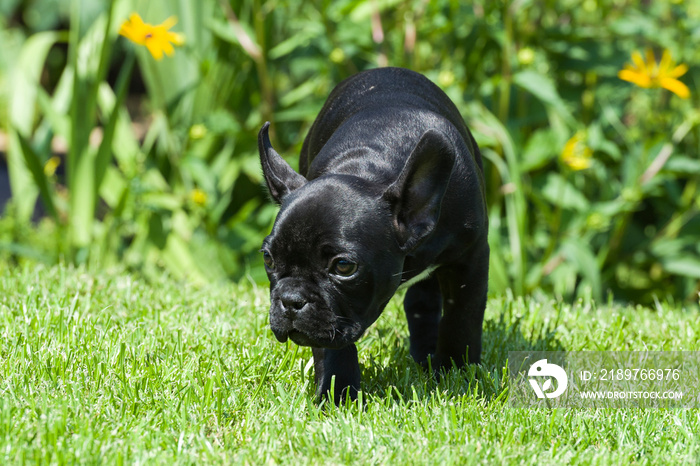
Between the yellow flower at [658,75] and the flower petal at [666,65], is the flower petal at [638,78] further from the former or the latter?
the flower petal at [666,65]

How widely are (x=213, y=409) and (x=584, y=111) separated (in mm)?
4539

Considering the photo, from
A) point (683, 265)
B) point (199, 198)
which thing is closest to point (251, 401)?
point (199, 198)

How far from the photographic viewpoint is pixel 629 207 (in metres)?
5.29

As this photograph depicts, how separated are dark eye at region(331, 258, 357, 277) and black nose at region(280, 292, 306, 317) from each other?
14cm

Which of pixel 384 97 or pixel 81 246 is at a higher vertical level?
pixel 384 97

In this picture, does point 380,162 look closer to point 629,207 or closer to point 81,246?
point 629,207

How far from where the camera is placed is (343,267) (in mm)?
2512

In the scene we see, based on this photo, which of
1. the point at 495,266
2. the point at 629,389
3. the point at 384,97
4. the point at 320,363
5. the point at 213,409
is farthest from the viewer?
the point at 495,266

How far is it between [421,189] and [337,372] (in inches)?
30.0

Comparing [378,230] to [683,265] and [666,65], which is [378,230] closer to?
[666,65]

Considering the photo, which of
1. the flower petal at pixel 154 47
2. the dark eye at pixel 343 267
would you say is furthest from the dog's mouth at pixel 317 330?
the flower petal at pixel 154 47

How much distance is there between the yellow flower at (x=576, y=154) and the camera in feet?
16.8

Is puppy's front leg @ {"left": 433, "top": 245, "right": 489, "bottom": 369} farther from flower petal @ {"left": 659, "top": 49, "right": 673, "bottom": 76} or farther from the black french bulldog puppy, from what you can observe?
flower petal @ {"left": 659, "top": 49, "right": 673, "bottom": 76}

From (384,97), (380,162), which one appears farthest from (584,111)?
(380,162)
